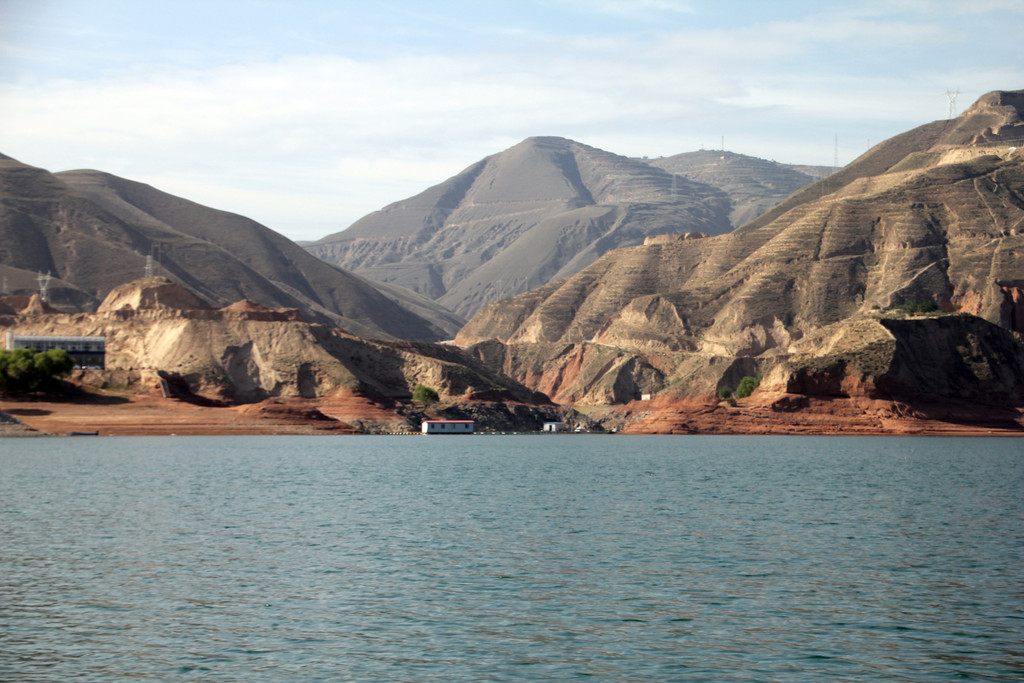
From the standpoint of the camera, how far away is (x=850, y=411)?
526 ft

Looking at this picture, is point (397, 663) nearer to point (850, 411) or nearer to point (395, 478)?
point (395, 478)

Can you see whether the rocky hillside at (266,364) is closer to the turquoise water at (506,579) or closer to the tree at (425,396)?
the tree at (425,396)

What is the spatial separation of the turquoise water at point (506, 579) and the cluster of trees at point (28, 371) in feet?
244

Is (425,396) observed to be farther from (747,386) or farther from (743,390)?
(747,386)

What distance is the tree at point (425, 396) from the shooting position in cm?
17562

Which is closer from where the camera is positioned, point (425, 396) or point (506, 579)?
point (506, 579)

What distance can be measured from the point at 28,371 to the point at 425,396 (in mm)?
59431

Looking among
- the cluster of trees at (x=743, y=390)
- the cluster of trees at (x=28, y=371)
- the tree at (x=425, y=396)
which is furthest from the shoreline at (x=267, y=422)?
the cluster of trees at (x=743, y=390)

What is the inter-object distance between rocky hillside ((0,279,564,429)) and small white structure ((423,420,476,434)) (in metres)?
2.49

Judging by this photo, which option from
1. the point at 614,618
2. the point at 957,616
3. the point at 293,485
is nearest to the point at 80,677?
the point at 614,618

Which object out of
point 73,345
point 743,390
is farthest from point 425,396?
point 73,345

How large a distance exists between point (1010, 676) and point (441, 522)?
31896 mm

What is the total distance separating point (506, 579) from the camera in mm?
36875

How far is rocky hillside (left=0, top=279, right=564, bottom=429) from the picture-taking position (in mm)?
166000
